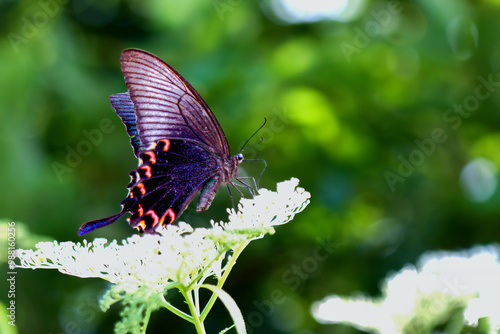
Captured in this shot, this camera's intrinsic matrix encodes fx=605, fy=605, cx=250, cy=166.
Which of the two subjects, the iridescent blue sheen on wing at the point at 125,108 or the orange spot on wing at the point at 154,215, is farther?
the iridescent blue sheen on wing at the point at 125,108

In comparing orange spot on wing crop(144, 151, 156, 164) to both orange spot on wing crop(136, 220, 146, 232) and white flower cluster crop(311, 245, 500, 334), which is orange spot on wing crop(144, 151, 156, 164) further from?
white flower cluster crop(311, 245, 500, 334)

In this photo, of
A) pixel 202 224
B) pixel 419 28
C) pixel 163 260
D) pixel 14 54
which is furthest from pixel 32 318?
pixel 419 28

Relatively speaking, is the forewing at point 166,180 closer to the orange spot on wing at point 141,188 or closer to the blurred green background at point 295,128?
the orange spot on wing at point 141,188

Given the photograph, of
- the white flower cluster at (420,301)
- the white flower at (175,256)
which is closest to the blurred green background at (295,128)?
the white flower cluster at (420,301)

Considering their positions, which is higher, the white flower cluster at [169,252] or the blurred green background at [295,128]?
the blurred green background at [295,128]

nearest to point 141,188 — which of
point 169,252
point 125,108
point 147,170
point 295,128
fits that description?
point 147,170

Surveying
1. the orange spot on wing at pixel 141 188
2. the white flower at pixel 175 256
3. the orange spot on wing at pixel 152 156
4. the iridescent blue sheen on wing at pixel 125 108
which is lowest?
the white flower at pixel 175 256

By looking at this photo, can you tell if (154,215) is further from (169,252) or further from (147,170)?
(169,252)
